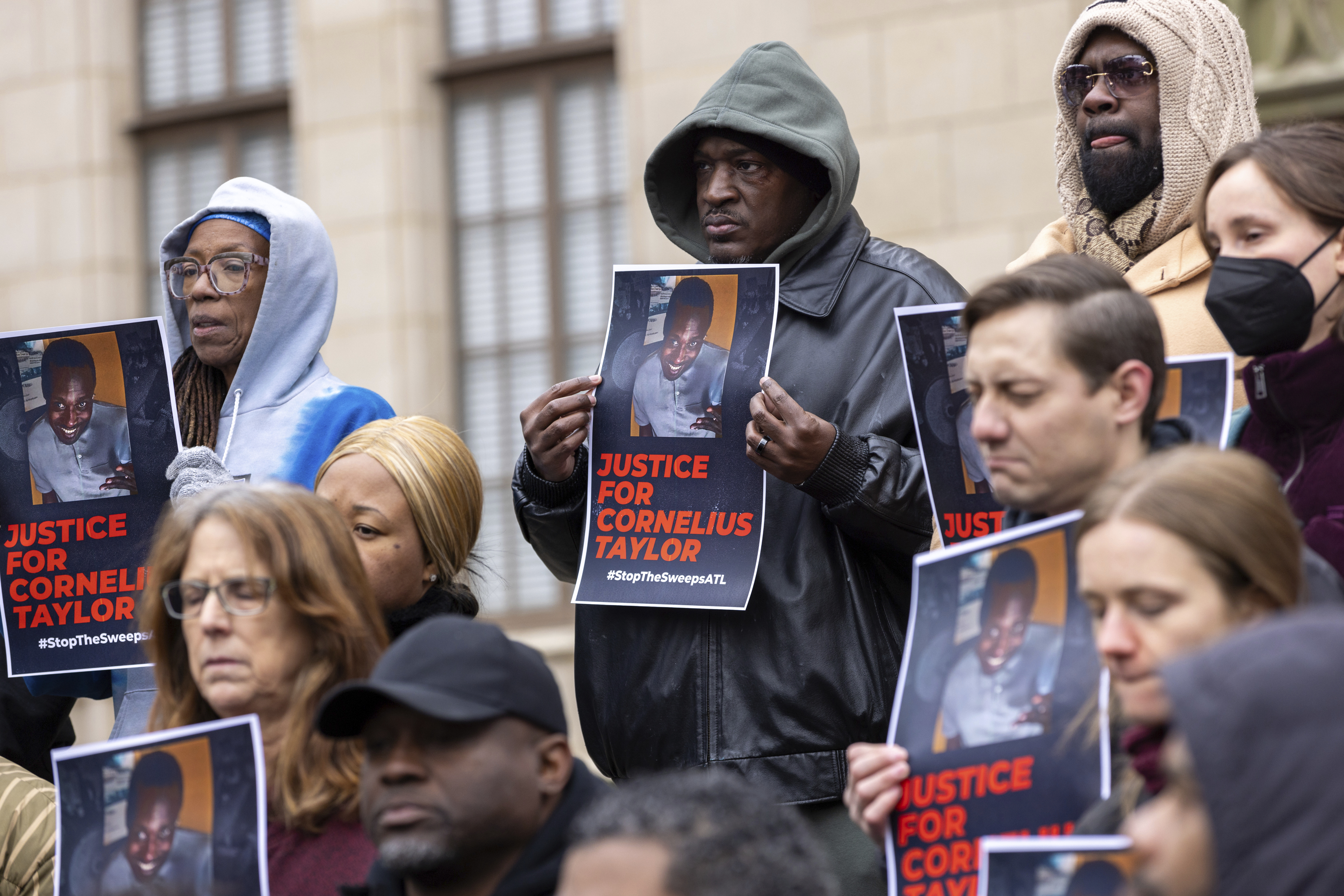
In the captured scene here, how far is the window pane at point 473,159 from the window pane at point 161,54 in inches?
80.2

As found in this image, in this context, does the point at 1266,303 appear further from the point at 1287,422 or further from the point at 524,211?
the point at 524,211

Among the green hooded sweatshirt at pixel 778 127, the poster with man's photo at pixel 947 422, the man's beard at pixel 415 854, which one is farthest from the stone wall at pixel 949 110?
the man's beard at pixel 415 854

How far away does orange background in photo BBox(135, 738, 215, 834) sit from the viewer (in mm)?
3430

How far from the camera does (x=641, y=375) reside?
4219 millimetres

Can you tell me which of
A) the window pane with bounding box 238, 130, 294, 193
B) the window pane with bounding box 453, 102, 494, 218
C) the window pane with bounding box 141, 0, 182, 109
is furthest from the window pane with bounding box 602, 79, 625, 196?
the window pane with bounding box 141, 0, 182, 109

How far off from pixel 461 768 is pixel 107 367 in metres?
1.75

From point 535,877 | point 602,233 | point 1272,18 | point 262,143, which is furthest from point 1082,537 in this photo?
point 262,143

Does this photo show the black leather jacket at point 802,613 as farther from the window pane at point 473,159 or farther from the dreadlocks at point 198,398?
the window pane at point 473,159

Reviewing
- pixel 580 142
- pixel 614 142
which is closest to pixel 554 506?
pixel 614 142

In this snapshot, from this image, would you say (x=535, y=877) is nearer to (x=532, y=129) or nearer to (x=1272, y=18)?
(x=1272, y=18)

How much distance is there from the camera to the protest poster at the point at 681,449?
13.6ft

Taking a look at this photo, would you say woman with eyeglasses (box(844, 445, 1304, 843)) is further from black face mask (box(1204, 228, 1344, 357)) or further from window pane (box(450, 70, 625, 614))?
window pane (box(450, 70, 625, 614))

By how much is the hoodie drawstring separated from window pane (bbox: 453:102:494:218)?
6.82m

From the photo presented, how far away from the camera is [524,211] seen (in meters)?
11.5
